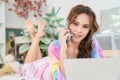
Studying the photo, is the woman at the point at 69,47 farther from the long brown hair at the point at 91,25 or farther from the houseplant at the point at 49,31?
the houseplant at the point at 49,31

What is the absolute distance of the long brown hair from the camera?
997mm

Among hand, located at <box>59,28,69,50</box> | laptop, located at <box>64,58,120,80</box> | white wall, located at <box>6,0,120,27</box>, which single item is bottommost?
laptop, located at <box>64,58,120,80</box>

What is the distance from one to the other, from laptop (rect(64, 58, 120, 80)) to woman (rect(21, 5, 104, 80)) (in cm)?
31

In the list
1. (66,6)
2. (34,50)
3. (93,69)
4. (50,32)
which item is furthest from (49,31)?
(93,69)

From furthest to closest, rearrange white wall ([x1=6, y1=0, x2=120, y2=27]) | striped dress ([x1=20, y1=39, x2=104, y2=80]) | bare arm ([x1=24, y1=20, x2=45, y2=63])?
white wall ([x1=6, y1=0, x2=120, y2=27]) → bare arm ([x1=24, y1=20, x2=45, y2=63]) → striped dress ([x1=20, y1=39, x2=104, y2=80])

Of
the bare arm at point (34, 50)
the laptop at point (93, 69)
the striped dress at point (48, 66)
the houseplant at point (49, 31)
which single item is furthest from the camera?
the houseplant at point (49, 31)

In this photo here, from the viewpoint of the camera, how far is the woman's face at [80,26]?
0.97 metres

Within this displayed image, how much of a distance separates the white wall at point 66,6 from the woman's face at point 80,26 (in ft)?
2.34

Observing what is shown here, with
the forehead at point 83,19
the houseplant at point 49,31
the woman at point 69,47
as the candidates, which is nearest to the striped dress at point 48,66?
the woman at point 69,47

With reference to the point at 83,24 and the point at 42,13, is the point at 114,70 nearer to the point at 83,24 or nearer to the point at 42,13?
the point at 83,24

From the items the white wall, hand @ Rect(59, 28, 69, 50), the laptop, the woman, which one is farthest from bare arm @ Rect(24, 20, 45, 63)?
the white wall

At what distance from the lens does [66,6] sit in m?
1.77

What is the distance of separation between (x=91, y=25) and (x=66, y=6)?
2.63ft

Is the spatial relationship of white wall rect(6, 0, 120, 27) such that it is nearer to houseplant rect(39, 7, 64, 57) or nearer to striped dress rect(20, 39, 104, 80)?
houseplant rect(39, 7, 64, 57)
